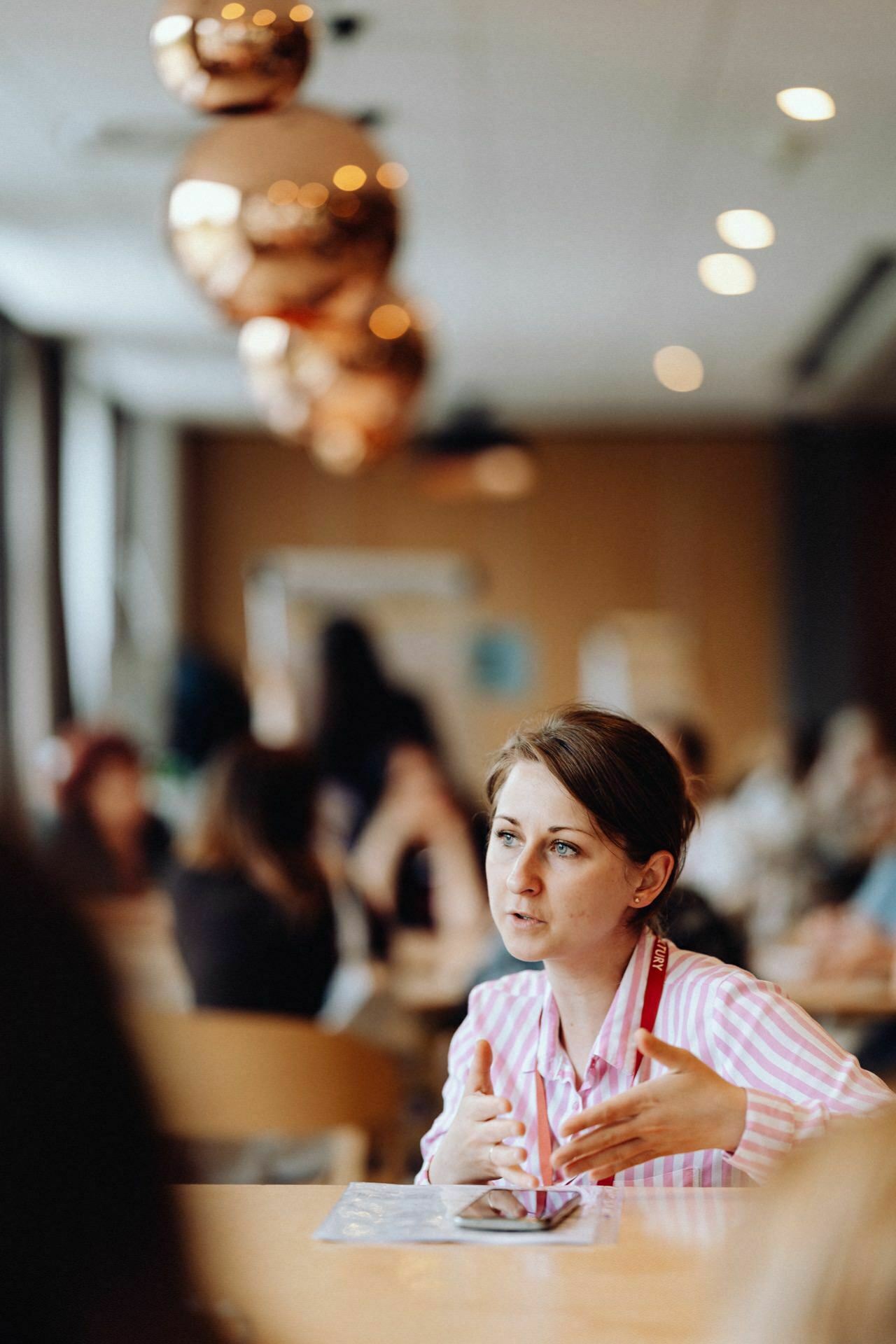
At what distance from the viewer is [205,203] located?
2635 mm

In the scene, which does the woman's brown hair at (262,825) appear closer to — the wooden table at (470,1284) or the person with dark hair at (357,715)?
the wooden table at (470,1284)

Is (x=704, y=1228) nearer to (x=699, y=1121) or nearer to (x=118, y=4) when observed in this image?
(x=699, y=1121)

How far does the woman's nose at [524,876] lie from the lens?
150 centimetres

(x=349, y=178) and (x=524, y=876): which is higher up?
(x=349, y=178)

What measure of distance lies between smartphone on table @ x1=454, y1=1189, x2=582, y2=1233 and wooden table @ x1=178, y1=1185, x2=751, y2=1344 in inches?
1.2

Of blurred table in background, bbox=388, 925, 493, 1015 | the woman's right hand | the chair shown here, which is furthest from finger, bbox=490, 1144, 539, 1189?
blurred table in background, bbox=388, 925, 493, 1015

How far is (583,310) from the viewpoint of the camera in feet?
22.5

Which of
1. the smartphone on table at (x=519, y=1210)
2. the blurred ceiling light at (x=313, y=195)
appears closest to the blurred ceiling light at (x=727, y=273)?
the blurred ceiling light at (x=313, y=195)

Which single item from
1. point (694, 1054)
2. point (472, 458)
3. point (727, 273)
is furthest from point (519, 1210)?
point (472, 458)

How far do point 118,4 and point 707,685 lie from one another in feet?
21.6

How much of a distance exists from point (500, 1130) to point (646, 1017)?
0.67 ft

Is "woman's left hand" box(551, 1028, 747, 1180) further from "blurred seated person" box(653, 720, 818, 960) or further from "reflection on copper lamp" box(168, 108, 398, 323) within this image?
"blurred seated person" box(653, 720, 818, 960)

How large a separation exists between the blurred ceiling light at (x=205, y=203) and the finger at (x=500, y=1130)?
1.72 meters

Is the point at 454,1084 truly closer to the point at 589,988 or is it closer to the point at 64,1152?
the point at 589,988
